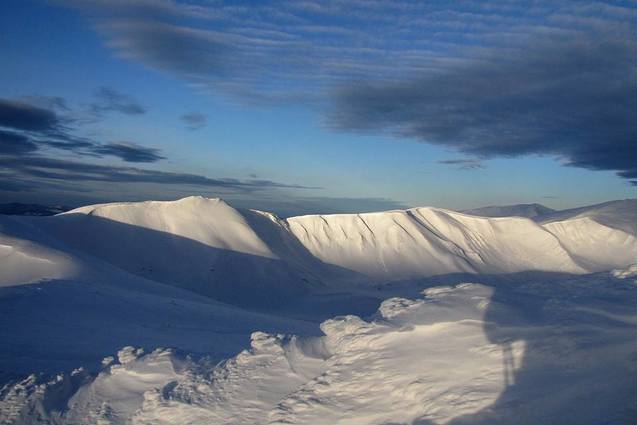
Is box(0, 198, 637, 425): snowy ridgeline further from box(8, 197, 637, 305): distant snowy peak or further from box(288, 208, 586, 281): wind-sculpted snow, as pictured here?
box(288, 208, 586, 281): wind-sculpted snow

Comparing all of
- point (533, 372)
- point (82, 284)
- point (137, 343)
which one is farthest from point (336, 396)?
point (82, 284)

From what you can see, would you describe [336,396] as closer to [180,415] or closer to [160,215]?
[180,415]

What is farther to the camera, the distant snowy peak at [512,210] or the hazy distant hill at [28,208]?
the hazy distant hill at [28,208]

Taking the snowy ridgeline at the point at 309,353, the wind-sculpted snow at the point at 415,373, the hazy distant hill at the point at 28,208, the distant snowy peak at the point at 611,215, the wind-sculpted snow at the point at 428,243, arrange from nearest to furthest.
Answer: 1. the wind-sculpted snow at the point at 415,373
2. the snowy ridgeline at the point at 309,353
3. the wind-sculpted snow at the point at 428,243
4. the distant snowy peak at the point at 611,215
5. the hazy distant hill at the point at 28,208

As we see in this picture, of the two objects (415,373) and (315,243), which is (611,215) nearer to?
(315,243)

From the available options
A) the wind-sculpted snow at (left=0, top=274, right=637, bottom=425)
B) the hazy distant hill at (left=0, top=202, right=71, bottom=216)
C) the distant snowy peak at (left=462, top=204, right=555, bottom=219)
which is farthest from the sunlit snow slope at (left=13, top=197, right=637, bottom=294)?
the hazy distant hill at (left=0, top=202, right=71, bottom=216)

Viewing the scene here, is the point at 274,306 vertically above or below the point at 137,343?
below

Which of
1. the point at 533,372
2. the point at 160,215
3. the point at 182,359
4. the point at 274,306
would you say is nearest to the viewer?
the point at 533,372

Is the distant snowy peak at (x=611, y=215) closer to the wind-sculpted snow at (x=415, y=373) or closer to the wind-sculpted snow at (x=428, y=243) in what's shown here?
the wind-sculpted snow at (x=428, y=243)

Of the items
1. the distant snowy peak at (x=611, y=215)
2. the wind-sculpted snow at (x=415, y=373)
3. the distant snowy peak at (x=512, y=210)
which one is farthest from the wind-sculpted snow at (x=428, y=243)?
the wind-sculpted snow at (x=415, y=373)
